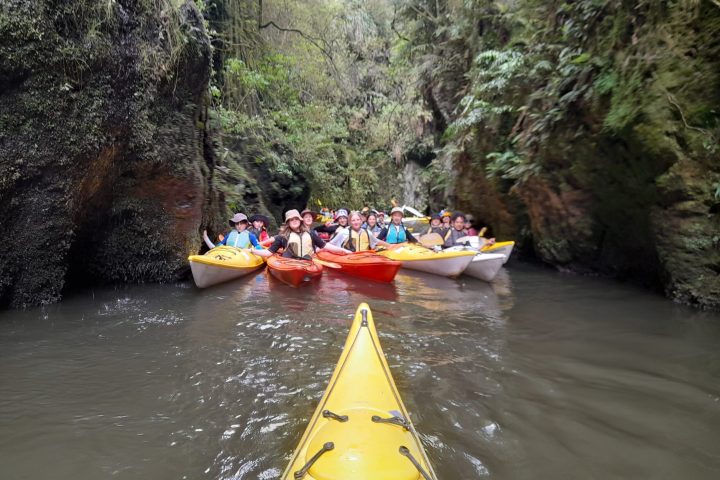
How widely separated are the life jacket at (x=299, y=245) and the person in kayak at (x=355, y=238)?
0.95 m

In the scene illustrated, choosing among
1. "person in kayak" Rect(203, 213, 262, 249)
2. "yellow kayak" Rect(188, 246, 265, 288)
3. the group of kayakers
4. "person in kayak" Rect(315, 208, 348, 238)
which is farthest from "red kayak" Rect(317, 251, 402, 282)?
"person in kayak" Rect(315, 208, 348, 238)

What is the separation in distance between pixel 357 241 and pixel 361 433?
6.47m

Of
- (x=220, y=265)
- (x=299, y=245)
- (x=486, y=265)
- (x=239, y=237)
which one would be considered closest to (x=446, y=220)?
(x=486, y=265)

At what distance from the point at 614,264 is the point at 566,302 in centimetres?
202

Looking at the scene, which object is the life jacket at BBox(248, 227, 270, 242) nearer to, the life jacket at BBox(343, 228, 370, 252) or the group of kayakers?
→ the group of kayakers

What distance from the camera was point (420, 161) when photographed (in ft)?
76.0

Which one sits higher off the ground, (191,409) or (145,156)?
(145,156)

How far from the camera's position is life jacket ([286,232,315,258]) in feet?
25.1

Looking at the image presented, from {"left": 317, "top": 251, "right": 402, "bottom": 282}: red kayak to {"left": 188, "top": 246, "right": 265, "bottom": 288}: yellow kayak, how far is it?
1614mm

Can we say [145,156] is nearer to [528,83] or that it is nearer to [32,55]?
[32,55]

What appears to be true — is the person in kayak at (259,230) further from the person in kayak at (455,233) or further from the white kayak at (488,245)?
the white kayak at (488,245)

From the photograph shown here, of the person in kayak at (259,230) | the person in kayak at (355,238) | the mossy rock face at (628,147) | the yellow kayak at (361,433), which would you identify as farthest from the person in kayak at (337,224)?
the yellow kayak at (361,433)

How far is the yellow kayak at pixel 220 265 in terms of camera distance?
21.2 feet

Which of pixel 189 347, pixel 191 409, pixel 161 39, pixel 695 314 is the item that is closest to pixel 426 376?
pixel 191 409
